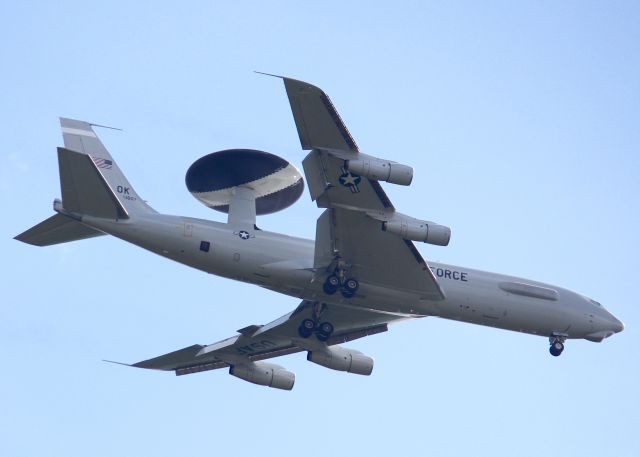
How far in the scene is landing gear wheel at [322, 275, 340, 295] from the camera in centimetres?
3956

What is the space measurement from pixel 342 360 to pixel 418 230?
9.87 meters

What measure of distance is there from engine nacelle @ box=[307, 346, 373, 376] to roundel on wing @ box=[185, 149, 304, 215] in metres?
7.08

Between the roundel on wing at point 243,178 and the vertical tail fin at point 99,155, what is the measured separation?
2122 mm

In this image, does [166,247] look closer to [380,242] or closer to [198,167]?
[198,167]

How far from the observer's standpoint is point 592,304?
4400 cm

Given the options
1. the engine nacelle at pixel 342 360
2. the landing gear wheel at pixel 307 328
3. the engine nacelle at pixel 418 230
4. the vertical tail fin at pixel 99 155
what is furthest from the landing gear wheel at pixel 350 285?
the vertical tail fin at pixel 99 155

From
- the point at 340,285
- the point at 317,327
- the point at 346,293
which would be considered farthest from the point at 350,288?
the point at 317,327

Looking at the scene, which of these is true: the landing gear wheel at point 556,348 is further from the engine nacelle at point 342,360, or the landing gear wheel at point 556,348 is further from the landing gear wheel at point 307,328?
the landing gear wheel at point 307,328

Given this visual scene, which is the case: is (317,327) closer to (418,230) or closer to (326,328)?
(326,328)

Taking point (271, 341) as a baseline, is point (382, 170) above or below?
above

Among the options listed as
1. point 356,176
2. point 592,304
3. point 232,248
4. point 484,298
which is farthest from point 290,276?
point 592,304

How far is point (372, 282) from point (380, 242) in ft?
6.30

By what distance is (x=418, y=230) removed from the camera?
37.7 m

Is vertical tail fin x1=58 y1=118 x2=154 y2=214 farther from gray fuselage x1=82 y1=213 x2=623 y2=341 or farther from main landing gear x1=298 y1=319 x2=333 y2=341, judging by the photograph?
main landing gear x1=298 y1=319 x2=333 y2=341
